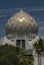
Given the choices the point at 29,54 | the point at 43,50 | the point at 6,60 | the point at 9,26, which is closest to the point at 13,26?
the point at 9,26

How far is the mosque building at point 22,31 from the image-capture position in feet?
271

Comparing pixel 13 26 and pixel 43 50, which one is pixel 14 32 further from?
pixel 43 50

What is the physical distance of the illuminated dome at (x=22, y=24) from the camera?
8325cm

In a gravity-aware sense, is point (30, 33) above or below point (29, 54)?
above

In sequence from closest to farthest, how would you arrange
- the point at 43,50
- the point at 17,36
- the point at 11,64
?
the point at 11,64
the point at 43,50
the point at 17,36

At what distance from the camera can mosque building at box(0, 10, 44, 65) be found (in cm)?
8250

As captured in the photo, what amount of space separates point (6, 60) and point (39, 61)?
956 inches

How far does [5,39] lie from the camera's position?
83.8 meters

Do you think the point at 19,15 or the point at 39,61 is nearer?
the point at 39,61

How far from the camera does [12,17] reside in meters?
86.8

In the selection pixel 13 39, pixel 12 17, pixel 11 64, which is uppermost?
pixel 12 17

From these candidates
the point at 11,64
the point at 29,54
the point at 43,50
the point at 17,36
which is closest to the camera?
the point at 11,64

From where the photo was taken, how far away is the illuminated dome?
273 ft

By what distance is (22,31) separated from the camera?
3260 inches
